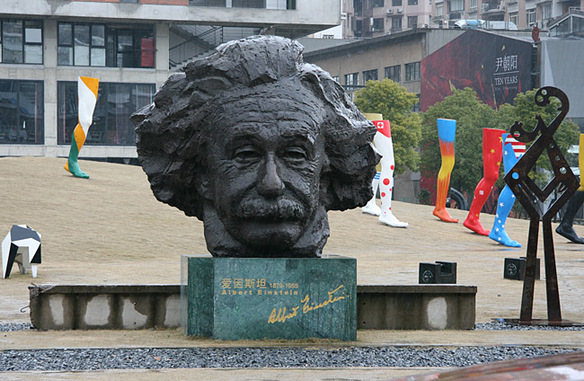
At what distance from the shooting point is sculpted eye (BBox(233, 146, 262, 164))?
7094 millimetres

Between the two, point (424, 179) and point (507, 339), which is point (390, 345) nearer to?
point (507, 339)

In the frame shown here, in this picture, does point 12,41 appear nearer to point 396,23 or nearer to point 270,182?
point 270,182

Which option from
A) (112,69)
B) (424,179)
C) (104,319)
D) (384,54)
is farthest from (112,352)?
(384,54)

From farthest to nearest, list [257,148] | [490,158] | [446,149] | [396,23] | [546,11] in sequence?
A: 1. [396,23]
2. [546,11]
3. [446,149]
4. [490,158]
5. [257,148]

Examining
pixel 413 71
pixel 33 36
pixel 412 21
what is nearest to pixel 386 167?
pixel 33 36

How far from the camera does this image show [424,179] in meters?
52.3

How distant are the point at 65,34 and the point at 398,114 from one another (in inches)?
653

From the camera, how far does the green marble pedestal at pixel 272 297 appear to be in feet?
23.3

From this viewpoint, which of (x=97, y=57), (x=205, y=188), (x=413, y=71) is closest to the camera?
(x=205, y=188)

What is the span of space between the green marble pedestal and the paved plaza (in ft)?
0.56

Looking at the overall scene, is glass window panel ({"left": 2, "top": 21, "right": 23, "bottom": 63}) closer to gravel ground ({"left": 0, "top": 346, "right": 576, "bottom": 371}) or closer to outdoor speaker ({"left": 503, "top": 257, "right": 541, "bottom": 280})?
outdoor speaker ({"left": 503, "top": 257, "right": 541, "bottom": 280})

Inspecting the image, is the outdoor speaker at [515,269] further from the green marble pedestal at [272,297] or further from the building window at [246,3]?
the building window at [246,3]

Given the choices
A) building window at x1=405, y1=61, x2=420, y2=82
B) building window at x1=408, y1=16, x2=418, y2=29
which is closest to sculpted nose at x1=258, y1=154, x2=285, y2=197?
building window at x1=405, y1=61, x2=420, y2=82

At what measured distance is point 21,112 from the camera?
39938mm
